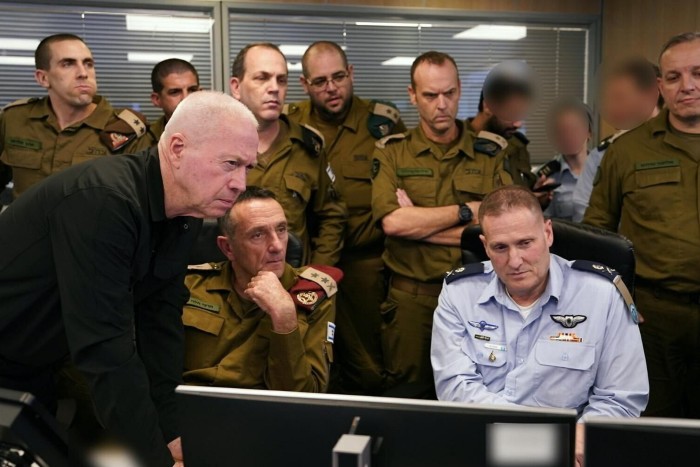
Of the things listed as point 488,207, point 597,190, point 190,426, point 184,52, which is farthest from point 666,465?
point 184,52

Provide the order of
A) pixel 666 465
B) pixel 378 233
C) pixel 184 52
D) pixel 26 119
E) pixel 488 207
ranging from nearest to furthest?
pixel 666 465 < pixel 488 207 < pixel 26 119 < pixel 378 233 < pixel 184 52

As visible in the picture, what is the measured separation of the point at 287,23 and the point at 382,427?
3.79 metres

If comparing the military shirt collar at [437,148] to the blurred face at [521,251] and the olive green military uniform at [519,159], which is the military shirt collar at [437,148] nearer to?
the olive green military uniform at [519,159]

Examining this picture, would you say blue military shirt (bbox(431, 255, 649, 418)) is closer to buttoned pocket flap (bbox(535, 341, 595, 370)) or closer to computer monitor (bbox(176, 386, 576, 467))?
buttoned pocket flap (bbox(535, 341, 595, 370))

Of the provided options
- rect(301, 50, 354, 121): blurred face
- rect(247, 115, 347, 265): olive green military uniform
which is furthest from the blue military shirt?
rect(301, 50, 354, 121): blurred face

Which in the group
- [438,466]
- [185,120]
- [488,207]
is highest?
[185,120]

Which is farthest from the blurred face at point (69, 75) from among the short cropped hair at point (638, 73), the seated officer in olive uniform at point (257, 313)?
the short cropped hair at point (638, 73)

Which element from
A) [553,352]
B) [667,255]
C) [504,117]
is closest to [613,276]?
[553,352]

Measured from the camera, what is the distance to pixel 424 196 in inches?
123

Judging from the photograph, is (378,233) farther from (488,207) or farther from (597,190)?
(488,207)

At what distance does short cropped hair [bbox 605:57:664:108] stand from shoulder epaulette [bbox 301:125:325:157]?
1586 millimetres

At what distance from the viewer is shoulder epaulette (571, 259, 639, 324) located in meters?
2.04

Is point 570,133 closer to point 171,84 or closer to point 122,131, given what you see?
point 171,84

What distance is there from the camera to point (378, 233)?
3.49 metres
